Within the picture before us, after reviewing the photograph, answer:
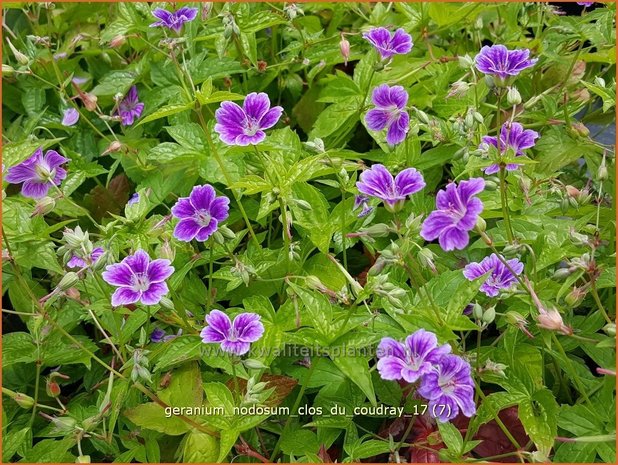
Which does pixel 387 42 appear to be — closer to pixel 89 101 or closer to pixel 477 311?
pixel 477 311

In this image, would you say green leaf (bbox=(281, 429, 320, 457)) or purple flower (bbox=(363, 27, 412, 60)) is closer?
green leaf (bbox=(281, 429, 320, 457))

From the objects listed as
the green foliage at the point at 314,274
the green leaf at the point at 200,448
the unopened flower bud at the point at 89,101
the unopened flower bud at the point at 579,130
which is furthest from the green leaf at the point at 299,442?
the unopened flower bud at the point at 89,101

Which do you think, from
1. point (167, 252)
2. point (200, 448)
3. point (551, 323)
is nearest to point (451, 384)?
point (551, 323)

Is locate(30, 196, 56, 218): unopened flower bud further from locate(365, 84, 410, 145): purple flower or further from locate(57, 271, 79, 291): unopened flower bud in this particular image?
locate(365, 84, 410, 145): purple flower

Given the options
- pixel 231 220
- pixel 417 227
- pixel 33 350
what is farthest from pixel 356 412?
pixel 33 350

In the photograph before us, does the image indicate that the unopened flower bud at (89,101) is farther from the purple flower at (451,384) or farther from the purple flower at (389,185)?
the purple flower at (451,384)

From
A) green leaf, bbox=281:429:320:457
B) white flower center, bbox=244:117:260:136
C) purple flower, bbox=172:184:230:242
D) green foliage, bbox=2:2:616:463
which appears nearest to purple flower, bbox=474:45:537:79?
green foliage, bbox=2:2:616:463
